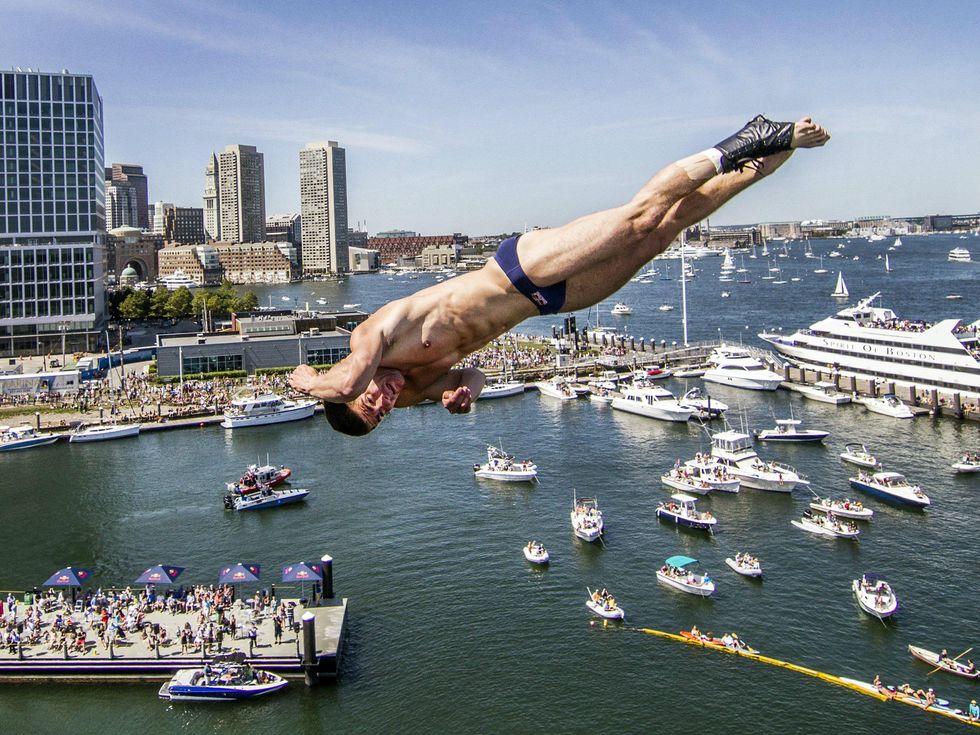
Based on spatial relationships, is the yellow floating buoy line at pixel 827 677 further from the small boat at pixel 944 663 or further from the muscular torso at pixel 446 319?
the muscular torso at pixel 446 319

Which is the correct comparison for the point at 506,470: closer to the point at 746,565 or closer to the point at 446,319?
the point at 746,565

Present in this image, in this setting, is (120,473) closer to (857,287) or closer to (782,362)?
(782,362)

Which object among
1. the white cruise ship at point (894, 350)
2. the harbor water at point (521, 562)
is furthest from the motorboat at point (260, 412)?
the white cruise ship at point (894, 350)

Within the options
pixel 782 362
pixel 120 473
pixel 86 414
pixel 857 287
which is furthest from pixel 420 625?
pixel 857 287

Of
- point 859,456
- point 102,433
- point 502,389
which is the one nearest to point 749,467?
point 859,456

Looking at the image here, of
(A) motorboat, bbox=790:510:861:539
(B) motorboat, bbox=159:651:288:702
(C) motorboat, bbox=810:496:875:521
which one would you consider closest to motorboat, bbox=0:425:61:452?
(B) motorboat, bbox=159:651:288:702
